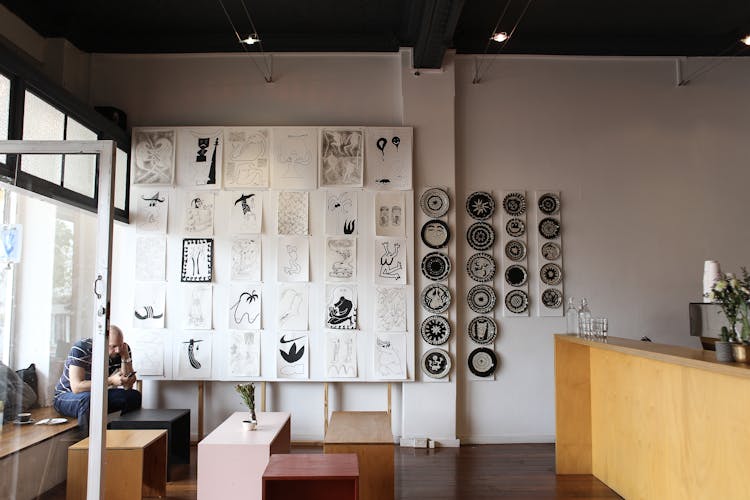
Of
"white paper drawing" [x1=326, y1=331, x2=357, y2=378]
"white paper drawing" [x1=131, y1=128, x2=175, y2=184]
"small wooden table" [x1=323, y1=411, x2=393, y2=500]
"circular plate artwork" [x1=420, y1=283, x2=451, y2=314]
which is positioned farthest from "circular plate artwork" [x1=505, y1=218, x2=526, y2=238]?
"white paper drawing" [x1=131, y1=128, x2=175, y2=184]

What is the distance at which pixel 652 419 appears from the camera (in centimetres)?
394

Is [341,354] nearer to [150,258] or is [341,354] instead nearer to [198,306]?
[198,306]

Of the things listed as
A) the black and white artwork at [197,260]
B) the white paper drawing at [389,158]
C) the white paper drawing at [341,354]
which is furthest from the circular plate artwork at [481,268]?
the black and white artwork at [197,260]

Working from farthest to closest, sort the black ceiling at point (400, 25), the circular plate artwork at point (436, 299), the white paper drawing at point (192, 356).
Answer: the circular plate artwork at point (436, 299) < the white paper drawing at point (192, 356) < the black ceiling at point (400, 25)

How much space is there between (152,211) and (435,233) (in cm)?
284

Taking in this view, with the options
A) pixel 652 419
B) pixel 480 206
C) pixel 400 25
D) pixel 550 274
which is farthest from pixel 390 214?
pixel 652 419

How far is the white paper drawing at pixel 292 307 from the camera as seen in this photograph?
233 inches

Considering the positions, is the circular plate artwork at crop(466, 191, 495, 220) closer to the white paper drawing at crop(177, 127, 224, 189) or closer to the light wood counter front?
the light wood counter front

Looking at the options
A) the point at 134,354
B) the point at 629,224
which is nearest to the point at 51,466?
the point at 134,354

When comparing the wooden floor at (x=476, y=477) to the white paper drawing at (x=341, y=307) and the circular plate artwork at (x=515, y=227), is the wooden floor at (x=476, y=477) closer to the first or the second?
the white paper drawing at (x=341, y=307)

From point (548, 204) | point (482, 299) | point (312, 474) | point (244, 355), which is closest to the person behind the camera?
point (312, 474)

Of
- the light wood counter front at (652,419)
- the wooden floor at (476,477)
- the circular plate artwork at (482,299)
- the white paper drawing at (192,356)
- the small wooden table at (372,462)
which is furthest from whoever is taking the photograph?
the circular plate artwork at (482,299)

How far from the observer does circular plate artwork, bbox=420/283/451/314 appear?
595 cm

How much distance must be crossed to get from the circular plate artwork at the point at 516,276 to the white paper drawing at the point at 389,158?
141 centimetres
